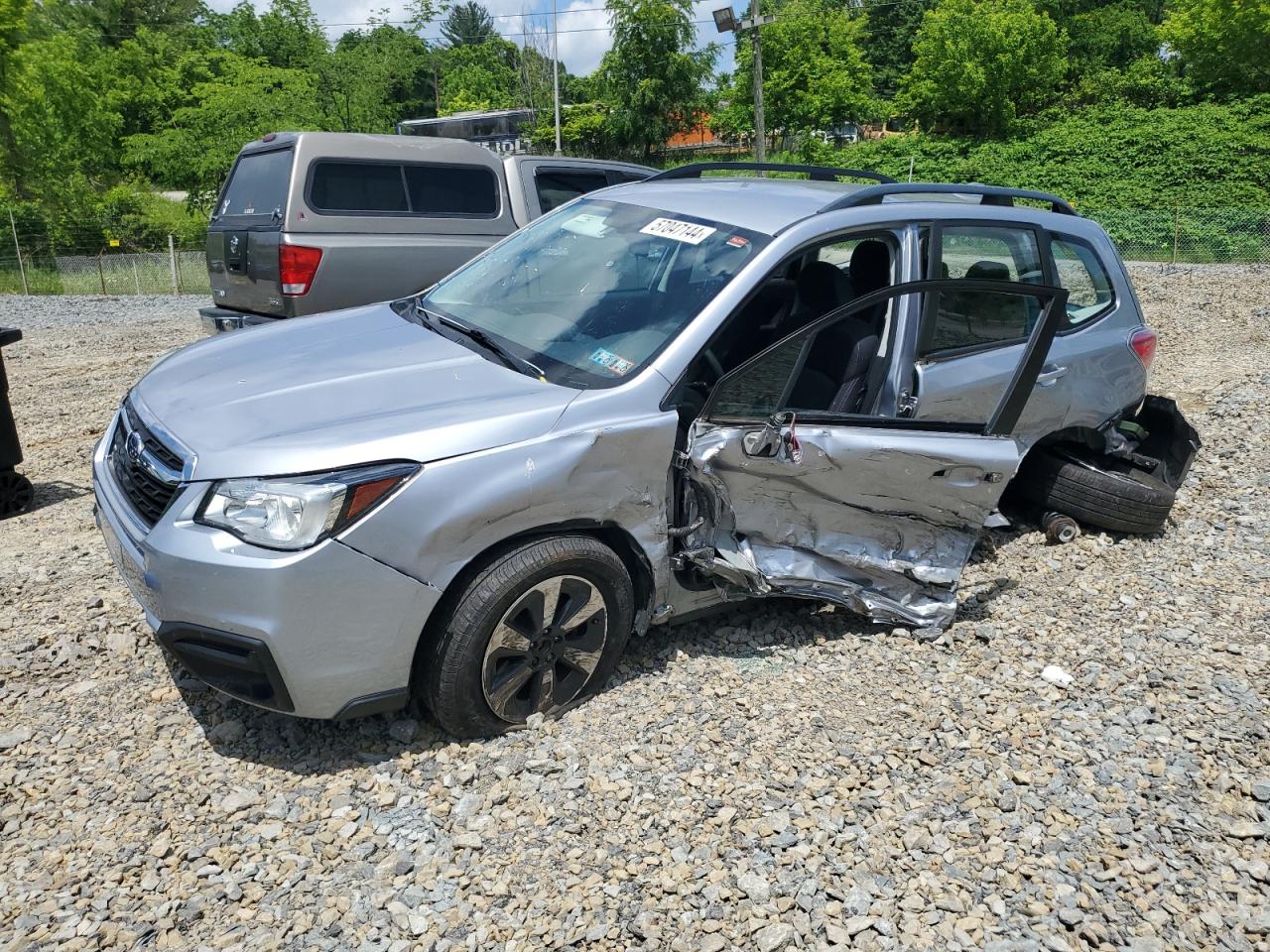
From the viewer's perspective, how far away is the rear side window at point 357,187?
27.2 feet

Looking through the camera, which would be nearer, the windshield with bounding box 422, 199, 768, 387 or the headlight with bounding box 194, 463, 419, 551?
the headlight with bounding box 194, 463, 419, 551

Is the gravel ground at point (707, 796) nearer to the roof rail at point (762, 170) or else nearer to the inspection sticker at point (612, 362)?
the inspection sticker at point (612, 362)

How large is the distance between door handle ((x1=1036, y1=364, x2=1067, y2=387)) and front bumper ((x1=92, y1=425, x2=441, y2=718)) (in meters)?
3.11

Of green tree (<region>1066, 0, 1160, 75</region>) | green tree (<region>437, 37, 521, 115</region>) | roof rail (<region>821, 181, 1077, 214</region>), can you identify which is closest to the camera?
roof rail (<region>821, 181, 1077, 214</region>)

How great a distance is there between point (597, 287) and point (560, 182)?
5920 mm

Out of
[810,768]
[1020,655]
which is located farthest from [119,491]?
[1020,655]

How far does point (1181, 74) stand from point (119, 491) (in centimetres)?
4376

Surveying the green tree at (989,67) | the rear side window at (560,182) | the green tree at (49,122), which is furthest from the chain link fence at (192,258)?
the green tree at (989,67)

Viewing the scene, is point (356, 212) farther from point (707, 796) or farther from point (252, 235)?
point (707, 796)

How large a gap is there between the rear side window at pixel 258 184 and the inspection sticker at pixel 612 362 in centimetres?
567

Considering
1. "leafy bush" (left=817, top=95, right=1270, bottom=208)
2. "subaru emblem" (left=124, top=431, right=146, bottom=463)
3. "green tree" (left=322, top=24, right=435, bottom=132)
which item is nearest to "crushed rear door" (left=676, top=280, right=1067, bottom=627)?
"subaru emblem" (left=124, top=431, right=146, bottom=463)

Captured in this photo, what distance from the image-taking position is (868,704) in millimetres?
3592

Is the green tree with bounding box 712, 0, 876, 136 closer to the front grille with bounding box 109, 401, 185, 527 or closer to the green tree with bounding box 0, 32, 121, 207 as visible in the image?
the green tree with bounding box 0, 32, 121, 207

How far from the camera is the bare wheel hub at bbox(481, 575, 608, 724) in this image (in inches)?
123
